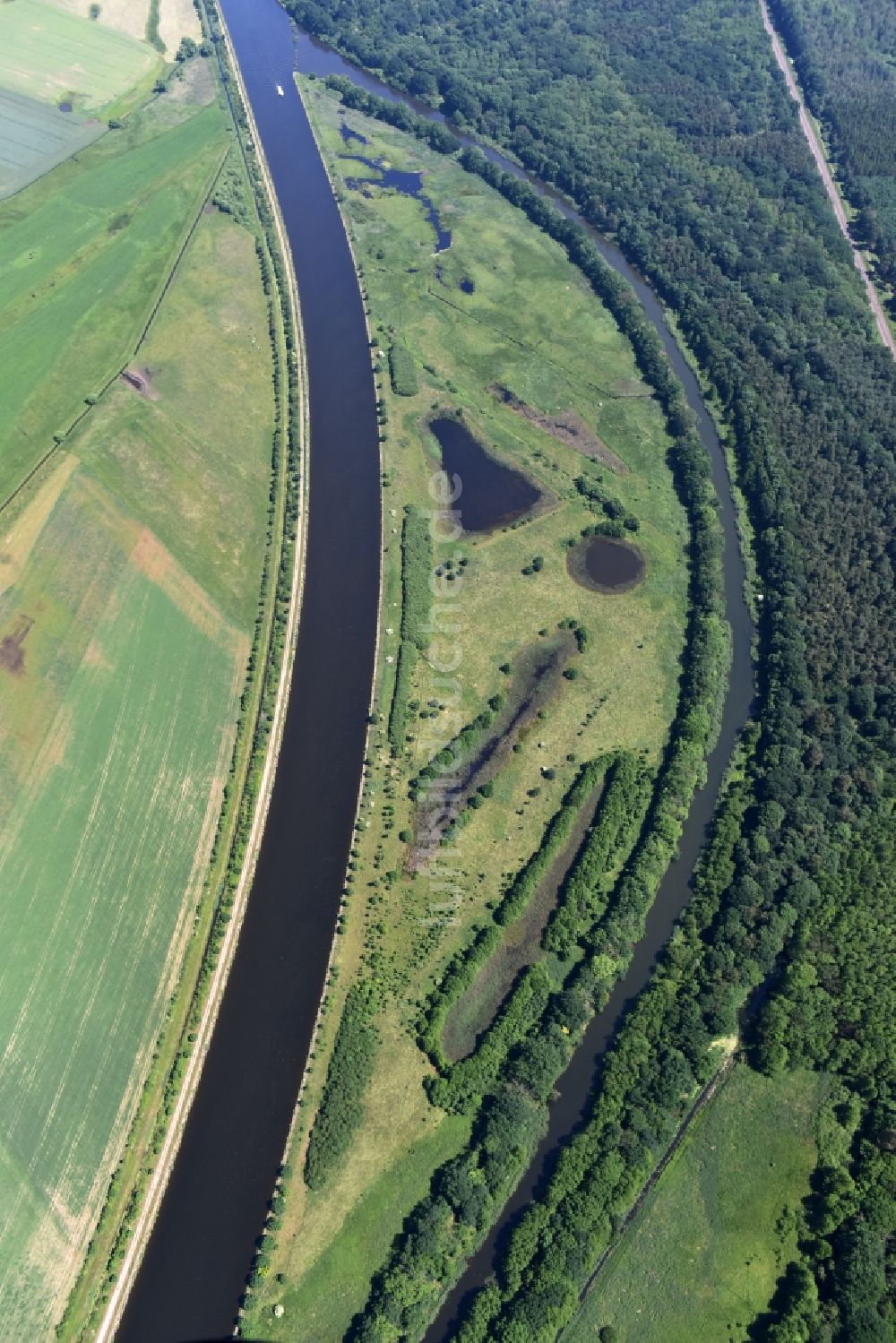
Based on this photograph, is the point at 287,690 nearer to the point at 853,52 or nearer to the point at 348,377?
the point at 348,377

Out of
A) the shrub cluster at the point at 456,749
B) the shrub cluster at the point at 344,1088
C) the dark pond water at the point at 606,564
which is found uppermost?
the shrub cluster at the point at 456,749

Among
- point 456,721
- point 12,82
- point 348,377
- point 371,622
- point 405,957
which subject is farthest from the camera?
point 12,82

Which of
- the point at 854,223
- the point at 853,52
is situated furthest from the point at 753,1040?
the point at 853,52

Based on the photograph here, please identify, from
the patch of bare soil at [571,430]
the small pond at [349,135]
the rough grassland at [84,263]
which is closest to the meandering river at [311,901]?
the patch of bare soil at [571,430]

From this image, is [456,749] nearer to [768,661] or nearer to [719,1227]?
[768,661]

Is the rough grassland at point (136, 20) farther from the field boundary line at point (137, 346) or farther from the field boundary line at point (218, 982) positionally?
the field boundary line at point (218, 982)

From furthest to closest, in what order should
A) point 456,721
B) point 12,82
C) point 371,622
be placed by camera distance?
point 12,82, point 371,622, point 456,721
